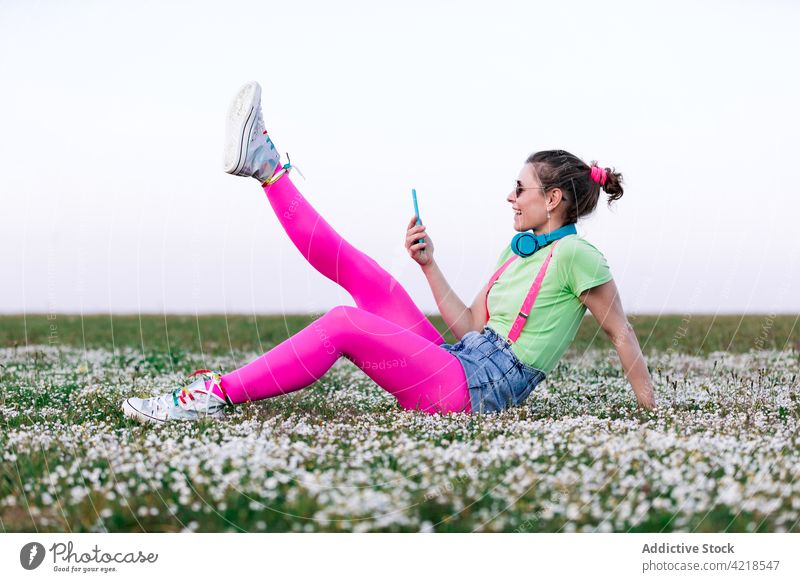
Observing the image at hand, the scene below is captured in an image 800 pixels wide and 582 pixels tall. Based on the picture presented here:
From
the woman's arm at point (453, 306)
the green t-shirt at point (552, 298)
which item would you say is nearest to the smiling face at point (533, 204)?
the green t-shirt at point (552, 298)

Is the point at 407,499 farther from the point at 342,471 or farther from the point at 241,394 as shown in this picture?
the point at 241,394

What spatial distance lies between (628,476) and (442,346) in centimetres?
207

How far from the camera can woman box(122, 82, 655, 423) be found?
5590mm

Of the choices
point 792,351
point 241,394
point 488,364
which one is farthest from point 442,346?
point 792,351

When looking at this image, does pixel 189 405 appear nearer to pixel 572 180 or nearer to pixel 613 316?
pixel 613 316

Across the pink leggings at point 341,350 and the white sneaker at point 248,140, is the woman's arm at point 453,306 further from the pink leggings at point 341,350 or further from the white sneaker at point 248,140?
the white sneaker at point 248,140

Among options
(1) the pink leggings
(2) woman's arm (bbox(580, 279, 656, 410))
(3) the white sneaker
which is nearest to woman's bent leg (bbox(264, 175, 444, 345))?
(1) the pink leggings

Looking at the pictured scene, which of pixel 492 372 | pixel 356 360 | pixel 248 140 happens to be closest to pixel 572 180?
pixel 492 372

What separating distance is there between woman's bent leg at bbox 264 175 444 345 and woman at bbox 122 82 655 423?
0.4 inches

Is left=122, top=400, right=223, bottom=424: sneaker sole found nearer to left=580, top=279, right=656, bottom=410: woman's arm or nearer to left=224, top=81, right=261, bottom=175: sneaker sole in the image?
left=224, top=81, right=261, bottom=175: sneaker sole

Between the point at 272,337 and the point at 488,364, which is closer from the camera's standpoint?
the point at 488,364

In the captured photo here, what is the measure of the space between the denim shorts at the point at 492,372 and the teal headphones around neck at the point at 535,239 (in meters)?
0.65

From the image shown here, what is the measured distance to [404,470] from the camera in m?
4.61

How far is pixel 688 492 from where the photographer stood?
427 cm
